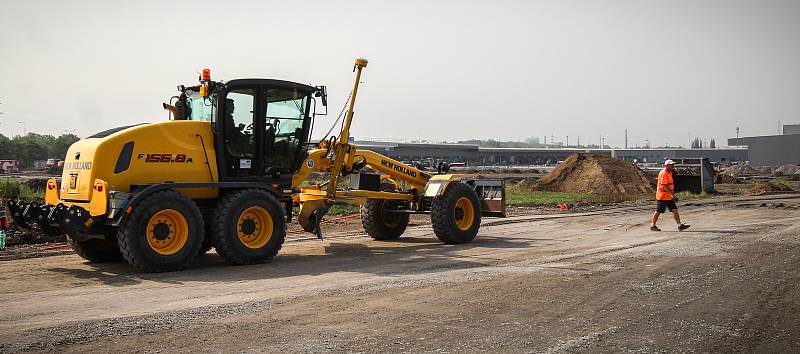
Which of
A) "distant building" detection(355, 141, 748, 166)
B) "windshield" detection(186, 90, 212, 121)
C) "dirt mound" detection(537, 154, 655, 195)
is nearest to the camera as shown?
"windshield" detection(186, 90, 212, 121)

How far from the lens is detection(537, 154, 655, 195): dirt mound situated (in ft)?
110

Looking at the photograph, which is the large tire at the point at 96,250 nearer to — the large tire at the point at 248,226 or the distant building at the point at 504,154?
the large tire at the point at 248,226

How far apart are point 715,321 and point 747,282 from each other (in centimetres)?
230

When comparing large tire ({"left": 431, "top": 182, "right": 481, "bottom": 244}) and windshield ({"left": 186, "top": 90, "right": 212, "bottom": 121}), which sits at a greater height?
windshield ({"left": 186, "top": 90, "right": 212, "bottom": 121})

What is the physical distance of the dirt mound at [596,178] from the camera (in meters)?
33.6

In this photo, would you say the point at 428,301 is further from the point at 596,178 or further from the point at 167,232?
the point at 596,178

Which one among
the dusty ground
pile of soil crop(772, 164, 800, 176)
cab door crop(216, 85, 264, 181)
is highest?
cab door crop(216, 85, 264, 181)

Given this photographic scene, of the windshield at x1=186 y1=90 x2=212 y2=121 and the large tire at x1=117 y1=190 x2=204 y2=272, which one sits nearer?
the large tire at x1=117 y1=190 x2=204 y2=272

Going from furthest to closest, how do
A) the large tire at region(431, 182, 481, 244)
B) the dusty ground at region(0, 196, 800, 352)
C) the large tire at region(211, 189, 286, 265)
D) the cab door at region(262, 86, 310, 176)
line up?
A: the large tire at region(431, 182, 481, 244) → the cab door at region(262, 86, 310, 176) → the large tire at region(211, 189, 286, 265) → the dusty ground at region(0, 196, 800, 352)

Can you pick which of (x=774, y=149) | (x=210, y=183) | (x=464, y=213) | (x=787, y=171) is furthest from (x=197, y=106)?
(x=774, y=149)

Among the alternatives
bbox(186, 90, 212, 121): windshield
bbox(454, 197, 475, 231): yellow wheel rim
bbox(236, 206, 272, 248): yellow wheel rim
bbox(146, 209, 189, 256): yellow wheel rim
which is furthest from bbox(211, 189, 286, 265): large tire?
bbox(454, 197, 475, 231): yellow wheel rim

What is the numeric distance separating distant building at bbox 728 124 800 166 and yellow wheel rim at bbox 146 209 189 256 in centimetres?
8986

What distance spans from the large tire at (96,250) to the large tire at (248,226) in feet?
5.88

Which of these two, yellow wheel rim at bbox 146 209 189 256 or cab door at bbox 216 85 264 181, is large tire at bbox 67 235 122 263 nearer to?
yellow wheel rim at bbox 146 209 189 256
